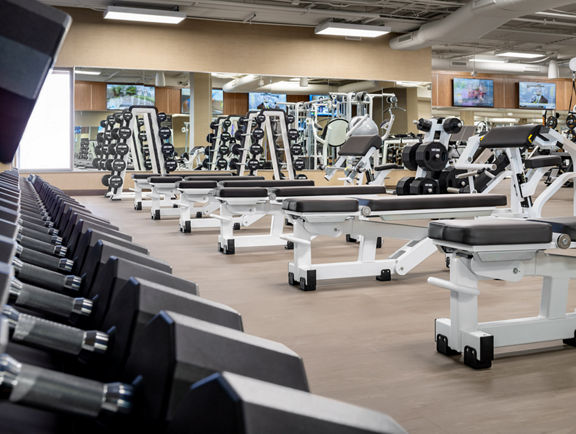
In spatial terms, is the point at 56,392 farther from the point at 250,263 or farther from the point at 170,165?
the point at 170,165

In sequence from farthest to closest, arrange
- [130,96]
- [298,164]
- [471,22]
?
[130,96]
[471,22]
[298,164]

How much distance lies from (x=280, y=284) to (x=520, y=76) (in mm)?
15138

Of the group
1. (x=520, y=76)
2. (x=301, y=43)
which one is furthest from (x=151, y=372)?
(x=520, y=76)

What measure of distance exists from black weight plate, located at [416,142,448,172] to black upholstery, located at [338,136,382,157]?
4.19ft

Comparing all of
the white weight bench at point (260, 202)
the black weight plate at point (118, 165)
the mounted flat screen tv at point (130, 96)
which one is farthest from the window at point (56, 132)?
the white weight bench at point (260, 202)

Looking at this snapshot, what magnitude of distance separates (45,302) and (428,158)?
13.4 feet

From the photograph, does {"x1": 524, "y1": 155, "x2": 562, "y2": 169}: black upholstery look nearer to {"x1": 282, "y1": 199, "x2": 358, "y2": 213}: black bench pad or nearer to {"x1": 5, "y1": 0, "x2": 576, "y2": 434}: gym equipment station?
{"x1": 5, "y1": 0, "x2": 576, "y2": 434}: gym equipment station

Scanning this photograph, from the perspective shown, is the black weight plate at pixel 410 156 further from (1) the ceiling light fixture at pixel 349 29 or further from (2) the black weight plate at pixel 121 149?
(1) the ceiling light fixture at pixel 349 29

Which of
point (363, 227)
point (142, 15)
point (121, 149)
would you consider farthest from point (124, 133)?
point (363, 227)

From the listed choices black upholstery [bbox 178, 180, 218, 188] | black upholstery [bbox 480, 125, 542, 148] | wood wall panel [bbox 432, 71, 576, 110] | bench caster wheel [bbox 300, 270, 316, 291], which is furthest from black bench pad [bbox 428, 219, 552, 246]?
wood wall panel [bbox 432, 71, 576, 110]

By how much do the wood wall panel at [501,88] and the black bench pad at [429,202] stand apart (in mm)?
12142

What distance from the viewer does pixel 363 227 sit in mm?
3221

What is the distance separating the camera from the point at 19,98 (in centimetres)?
32

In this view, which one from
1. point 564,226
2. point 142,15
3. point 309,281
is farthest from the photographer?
point 142,15
